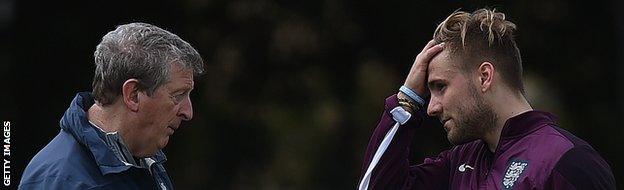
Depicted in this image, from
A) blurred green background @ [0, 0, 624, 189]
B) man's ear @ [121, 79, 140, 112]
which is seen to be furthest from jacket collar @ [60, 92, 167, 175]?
blurred green background @ [0, 0, 624, 189]

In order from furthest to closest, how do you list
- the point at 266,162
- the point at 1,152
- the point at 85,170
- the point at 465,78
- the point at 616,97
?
the point at 266,162
the point at 616,97
the point at 1,152
the point at 465,78
the point at 85,170

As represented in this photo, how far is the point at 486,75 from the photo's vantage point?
13.5 ft

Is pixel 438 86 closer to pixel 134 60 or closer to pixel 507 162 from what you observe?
pixel 507 162

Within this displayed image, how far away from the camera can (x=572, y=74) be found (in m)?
9.14

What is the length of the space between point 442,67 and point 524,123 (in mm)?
337

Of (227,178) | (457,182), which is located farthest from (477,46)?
(227,178)

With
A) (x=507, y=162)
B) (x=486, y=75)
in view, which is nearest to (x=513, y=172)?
(x=507, y=162)

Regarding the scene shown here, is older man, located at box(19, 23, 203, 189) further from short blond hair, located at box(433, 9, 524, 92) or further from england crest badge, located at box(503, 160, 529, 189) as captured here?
england crest badge, located at box(503, 160, 529, 189)

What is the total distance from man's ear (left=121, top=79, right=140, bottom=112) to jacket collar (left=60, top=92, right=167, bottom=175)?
0.38 feet

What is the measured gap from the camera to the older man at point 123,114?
3.66 metres

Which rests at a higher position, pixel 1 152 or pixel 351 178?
pixel 1 152

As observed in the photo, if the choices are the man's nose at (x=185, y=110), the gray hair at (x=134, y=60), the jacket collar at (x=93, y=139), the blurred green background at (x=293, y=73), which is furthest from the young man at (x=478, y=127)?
the blurred green background at (x=293, y=73)

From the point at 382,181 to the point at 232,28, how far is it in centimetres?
510

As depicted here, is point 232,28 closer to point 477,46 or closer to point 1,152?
point 1,152
